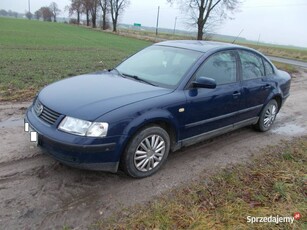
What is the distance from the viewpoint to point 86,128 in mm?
3109

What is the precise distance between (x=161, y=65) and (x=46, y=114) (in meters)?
1.81

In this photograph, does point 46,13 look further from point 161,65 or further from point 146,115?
point 146,115

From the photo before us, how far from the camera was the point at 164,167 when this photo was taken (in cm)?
405

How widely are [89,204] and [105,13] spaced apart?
7016 centimetres

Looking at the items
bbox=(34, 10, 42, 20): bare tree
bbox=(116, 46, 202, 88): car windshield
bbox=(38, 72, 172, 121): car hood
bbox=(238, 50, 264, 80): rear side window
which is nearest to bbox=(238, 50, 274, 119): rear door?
bbox=(238, 50, 264, 80): rear side window

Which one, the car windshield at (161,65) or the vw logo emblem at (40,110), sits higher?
the car windshield at (161,65)

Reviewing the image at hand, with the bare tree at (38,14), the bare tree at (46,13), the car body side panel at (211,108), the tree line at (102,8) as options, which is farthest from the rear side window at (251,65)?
the bare tree at (38,14)

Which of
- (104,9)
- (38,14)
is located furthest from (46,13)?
(104,9)

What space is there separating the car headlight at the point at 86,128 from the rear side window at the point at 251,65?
2.74 meters

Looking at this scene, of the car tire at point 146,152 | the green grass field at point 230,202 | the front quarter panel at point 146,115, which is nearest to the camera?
the green grass field at point 230,202

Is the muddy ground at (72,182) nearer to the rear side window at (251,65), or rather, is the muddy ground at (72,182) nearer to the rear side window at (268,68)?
the rear side window at (251,65)

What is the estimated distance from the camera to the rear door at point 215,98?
399 cm

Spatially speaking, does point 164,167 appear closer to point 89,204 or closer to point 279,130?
point 89,204

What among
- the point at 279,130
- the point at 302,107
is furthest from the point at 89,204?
the point at 302,107
